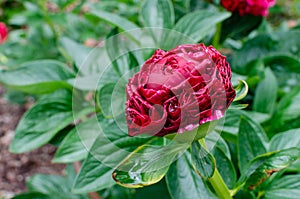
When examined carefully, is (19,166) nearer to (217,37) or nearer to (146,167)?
(217,37)

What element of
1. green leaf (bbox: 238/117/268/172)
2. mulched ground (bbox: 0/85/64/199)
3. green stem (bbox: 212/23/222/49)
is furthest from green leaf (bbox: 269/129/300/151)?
mulched ground (bbox: 0/85/64/199)

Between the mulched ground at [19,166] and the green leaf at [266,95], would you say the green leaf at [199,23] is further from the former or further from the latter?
the mulched ground at [19,166]

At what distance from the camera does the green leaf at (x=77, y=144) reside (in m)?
0.77

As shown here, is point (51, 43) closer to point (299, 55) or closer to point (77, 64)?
point (77, 64)

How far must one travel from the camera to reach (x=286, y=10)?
2.58 m

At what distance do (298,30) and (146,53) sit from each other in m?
0.45

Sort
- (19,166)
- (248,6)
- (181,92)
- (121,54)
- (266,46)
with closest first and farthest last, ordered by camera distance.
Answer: (181,92), (121,54), (248,6), (266,46), (19,166)

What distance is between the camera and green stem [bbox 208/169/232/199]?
58 centimetres

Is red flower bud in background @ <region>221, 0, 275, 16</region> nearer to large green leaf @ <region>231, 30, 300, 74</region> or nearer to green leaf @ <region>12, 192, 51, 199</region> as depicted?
large green leaf @ <region>231, 30, 300, 74</region>

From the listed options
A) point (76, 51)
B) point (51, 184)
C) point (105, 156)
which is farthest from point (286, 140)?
point (51, 184)

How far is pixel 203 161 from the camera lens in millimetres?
520

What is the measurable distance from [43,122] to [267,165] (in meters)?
0.45

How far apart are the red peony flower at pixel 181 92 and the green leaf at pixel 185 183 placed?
0.21m

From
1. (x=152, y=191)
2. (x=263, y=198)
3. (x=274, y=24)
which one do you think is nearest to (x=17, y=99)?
(x=152, y=191)
